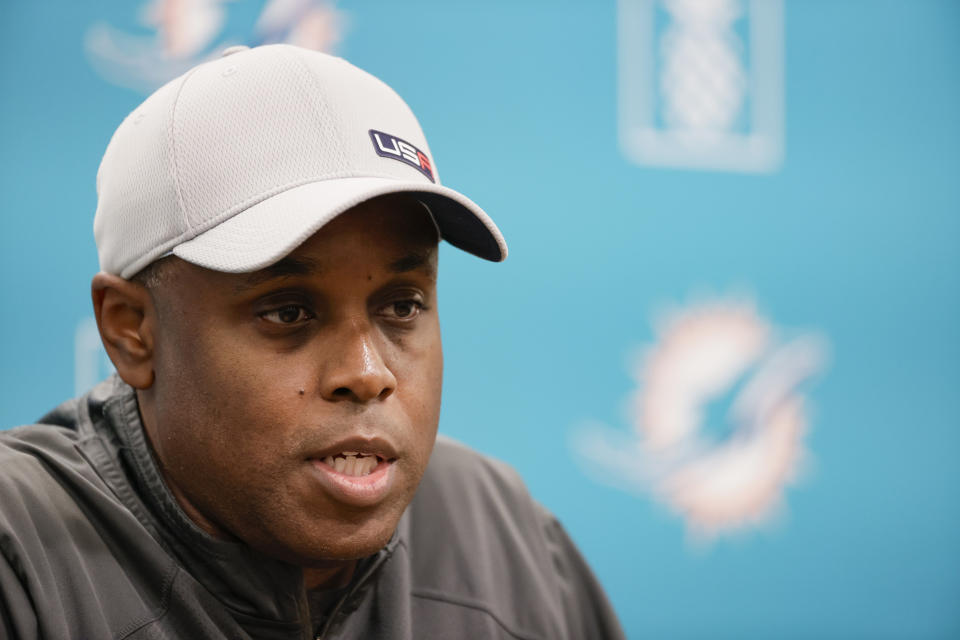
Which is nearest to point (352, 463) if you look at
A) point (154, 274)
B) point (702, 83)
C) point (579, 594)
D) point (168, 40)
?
point (154, 274)

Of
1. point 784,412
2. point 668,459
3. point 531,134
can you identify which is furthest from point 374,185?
point 784,412

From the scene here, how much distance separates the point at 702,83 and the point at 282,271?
1.16 meters

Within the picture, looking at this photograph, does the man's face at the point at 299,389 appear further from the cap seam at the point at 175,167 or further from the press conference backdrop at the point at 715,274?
the press conference backdrop at the point at 715,274

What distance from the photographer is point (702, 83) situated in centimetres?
172

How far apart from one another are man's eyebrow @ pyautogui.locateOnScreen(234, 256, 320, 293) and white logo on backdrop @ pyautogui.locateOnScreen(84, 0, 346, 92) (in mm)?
708

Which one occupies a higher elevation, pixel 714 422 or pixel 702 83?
pixel 702 83

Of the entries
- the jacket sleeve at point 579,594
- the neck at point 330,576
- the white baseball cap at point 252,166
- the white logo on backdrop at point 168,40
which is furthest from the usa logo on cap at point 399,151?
the white logo on backdrop at point 168,40

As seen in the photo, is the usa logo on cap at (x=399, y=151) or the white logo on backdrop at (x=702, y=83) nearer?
the usa logo on cap at (x=399, y=151)

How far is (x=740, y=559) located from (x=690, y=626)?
147 mm

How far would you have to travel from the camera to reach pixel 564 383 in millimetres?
1655

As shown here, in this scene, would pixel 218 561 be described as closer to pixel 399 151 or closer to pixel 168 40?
pixel 399 151

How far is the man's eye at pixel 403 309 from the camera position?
0.85 metres

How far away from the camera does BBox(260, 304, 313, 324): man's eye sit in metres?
0.79

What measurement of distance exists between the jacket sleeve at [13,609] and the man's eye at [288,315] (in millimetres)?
261
